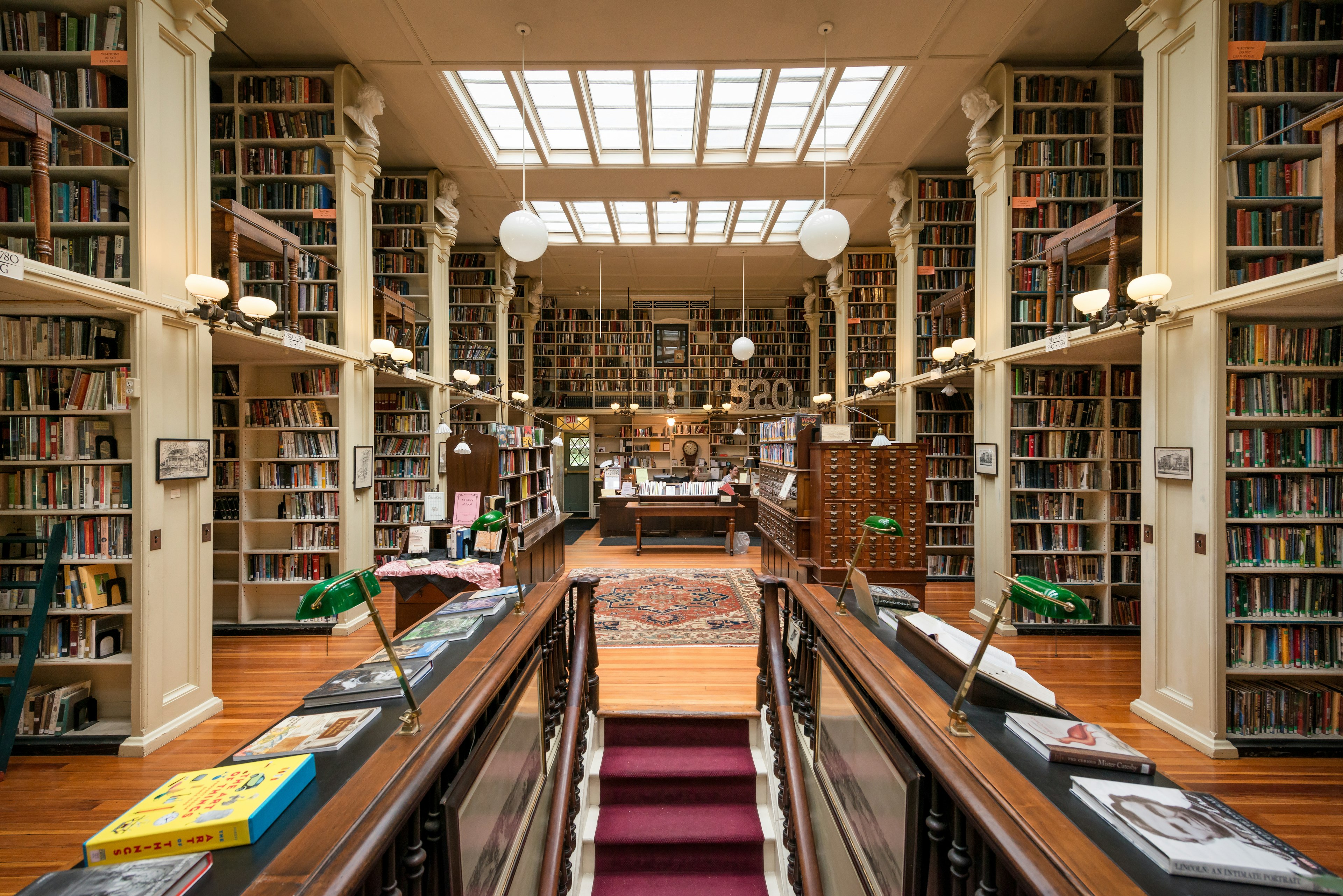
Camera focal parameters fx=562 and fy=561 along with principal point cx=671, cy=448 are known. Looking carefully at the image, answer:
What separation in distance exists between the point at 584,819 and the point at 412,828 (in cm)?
199

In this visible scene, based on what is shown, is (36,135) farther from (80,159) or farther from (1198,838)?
(1198,838)

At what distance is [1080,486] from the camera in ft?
17.9

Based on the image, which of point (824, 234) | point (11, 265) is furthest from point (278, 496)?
point (824, 234)

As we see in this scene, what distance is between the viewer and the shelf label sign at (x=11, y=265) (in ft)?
8.27

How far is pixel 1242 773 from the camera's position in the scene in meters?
Answer: 3.06

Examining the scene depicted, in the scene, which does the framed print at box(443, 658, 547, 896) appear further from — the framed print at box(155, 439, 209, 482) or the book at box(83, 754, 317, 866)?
the framed print at box(155, 439, 209, 482)

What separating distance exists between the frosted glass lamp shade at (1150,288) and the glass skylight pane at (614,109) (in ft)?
14.9

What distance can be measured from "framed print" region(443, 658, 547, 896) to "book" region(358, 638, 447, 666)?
32 cm

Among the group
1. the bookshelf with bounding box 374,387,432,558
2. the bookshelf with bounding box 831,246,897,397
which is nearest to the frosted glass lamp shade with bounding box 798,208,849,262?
the bookshelf with bounding box 374,387,432,558

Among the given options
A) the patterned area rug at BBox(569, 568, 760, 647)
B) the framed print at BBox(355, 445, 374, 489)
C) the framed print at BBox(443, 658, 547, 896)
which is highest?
the framed print at BBox(355, 445, 374, 489)

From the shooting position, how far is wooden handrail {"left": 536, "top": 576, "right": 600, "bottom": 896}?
2277mm

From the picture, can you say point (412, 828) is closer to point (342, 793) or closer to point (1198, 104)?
point (342, 793)

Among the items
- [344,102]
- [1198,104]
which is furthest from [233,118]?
[1198,104]

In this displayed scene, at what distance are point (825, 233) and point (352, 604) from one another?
3594 mm
